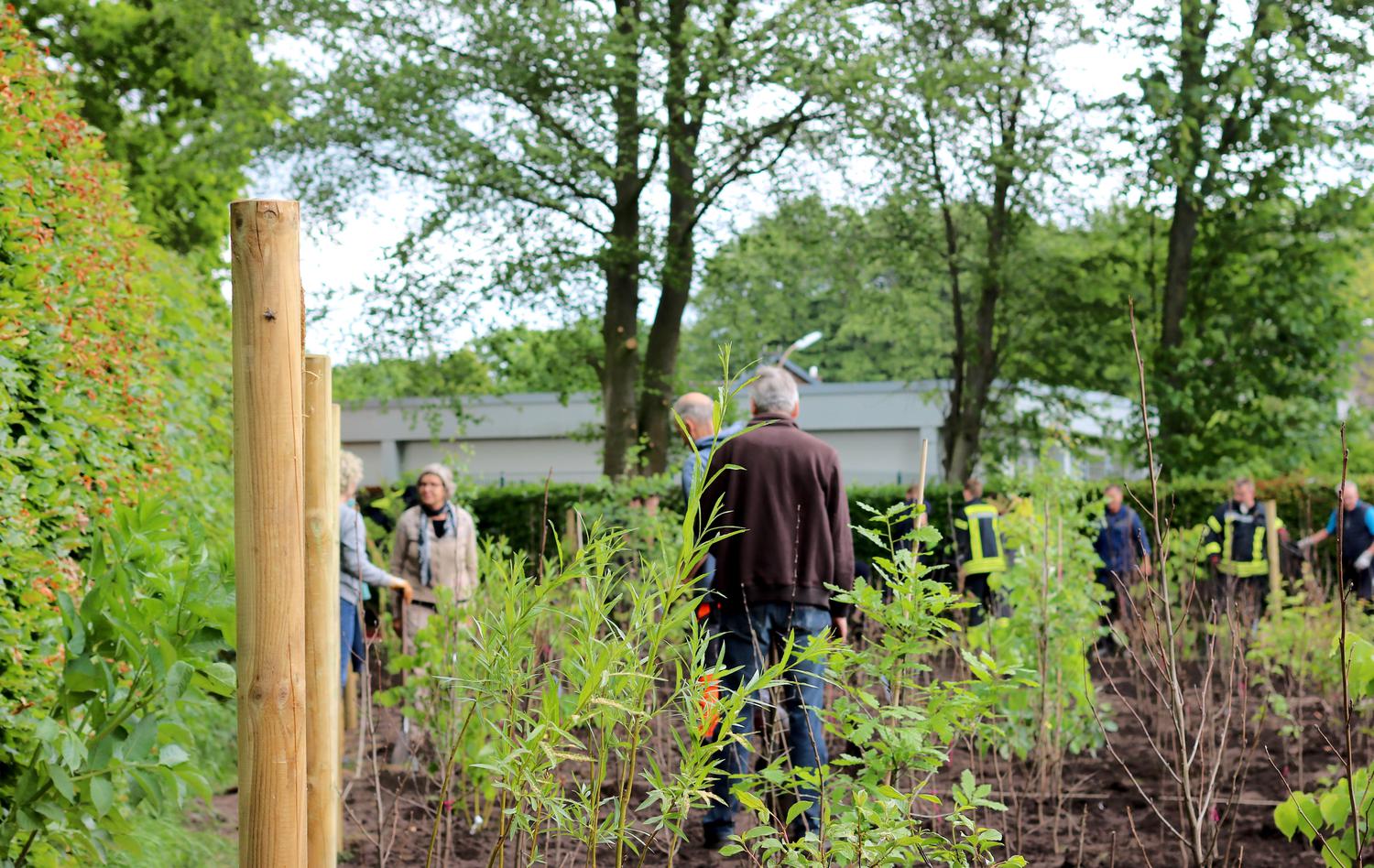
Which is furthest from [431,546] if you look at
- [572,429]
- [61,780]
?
[572,429]

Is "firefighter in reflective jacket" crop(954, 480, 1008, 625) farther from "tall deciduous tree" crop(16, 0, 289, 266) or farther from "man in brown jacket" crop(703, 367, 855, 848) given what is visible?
"tall deciduous tree" crop(16, 0, 289, 266)

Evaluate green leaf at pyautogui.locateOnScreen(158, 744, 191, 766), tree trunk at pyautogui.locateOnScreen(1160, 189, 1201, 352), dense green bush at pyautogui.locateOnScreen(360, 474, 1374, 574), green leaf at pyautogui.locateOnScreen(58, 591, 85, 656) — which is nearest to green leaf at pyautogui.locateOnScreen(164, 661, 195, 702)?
green leaf at pyautogui.locateOnScreen(158, 744, 191, 766)

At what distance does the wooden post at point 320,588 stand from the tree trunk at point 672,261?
36.5 feet

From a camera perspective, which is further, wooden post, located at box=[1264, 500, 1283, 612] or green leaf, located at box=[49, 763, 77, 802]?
wooden post, located at box=[1264, 500, 1283, 612]

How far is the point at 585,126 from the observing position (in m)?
15.4

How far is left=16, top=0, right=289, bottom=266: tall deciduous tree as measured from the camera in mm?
14570

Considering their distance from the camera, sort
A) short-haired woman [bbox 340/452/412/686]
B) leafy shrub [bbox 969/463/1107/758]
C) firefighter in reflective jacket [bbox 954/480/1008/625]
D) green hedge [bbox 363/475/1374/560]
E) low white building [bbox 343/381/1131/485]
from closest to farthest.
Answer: leafy shrub [bbox 969/463/1107/758] < short-haired woman [bbox 340/452/412/686] < firefighter in reflective jacket [bbox 954/480/1008/625] < green hedge [bbox 363/475/1374/560] < low white building [bbox 343/381/1131/485]

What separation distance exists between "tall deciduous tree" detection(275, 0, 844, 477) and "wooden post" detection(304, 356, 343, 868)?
11.0 metres

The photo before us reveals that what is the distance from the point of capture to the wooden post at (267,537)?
85.8 inches

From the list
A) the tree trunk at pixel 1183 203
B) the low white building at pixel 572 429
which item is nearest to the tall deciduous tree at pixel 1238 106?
the tree trunk at pixel 1183 203

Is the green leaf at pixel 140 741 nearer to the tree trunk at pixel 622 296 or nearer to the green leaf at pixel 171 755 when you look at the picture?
the green leaf at pixel 171 755

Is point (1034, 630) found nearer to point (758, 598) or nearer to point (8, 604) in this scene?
point (758, 598)

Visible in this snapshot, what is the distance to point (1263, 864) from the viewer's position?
4328 mm

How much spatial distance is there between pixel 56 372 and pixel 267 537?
2065 mm
